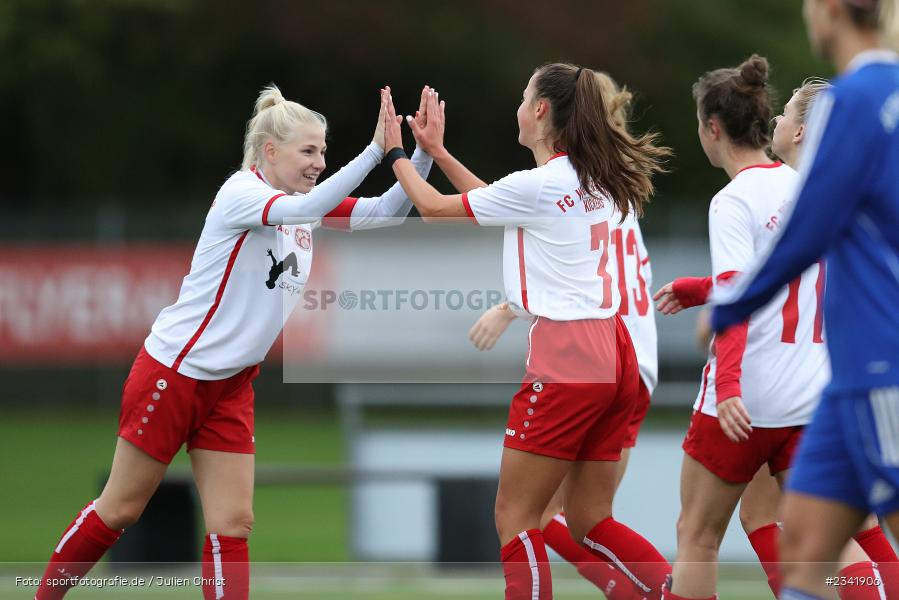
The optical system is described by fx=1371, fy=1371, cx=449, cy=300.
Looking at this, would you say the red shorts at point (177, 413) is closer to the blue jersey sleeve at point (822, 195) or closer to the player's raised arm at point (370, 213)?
the player's raised arm at point (370, 213)

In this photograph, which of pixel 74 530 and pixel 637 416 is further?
pixel 637 416

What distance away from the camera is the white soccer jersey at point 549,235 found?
4922 mm

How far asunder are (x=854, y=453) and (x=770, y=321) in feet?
5.46

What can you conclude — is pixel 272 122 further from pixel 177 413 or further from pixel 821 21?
pixel 821 21

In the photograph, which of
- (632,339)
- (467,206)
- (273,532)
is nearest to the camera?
(467,206)

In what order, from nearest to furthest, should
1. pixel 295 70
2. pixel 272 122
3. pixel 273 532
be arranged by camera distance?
pixel 272 122 → pixel 273 532 → pixel 295 70

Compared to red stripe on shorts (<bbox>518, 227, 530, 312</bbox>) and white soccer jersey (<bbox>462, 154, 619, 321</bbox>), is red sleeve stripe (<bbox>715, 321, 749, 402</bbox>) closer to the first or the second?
white soccer jersey (<bbox>462, 154, 619, 321</bbox>)

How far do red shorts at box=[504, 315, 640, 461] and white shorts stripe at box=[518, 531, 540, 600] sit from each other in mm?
315

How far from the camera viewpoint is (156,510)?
23.8 feet

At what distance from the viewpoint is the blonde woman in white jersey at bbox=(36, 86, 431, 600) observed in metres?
5.16

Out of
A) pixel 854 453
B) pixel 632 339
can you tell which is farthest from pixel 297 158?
pixel 854 453

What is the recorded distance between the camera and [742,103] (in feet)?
16.8

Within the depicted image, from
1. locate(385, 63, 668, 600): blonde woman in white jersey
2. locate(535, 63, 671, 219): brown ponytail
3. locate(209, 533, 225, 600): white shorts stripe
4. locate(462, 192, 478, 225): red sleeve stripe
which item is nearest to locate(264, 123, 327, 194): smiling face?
locate(385, 63, 668, 600): blonde woman in white jersey

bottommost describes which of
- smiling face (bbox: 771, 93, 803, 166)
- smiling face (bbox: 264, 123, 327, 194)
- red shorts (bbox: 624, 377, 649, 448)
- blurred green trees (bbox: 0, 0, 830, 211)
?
red shorts (bbox: 624, 377, 649, 448)
